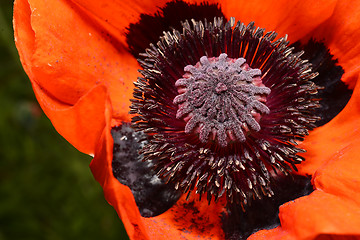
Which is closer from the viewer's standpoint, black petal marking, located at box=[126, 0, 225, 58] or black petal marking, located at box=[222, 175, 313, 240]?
black petal marking, located at box=[222, 175, 313, 240]

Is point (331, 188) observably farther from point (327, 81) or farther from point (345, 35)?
point (345, 35)

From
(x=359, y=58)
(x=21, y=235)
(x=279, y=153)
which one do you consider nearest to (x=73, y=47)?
(x=279, y=153)

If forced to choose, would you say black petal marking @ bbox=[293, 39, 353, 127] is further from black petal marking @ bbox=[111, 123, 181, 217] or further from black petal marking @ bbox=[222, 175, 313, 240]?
black petal marking @ bbox=[111, 123, 181, 217]

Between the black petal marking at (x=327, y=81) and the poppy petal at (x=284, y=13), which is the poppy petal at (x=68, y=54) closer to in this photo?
the poppy petal at (x=284, y=13)

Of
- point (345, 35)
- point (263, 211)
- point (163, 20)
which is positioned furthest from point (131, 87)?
point (345, 35)

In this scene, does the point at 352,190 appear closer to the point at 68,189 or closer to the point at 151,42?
the point at 151,42

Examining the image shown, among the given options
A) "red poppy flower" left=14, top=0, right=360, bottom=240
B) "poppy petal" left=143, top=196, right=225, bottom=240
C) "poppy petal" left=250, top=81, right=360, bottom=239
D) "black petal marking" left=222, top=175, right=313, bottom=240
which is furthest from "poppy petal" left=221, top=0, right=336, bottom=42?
"poppy petal" left=143, top=196, right=225, bottom=240

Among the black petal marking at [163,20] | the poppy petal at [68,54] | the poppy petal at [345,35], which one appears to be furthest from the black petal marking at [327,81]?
the poppy petal at [68,54]
